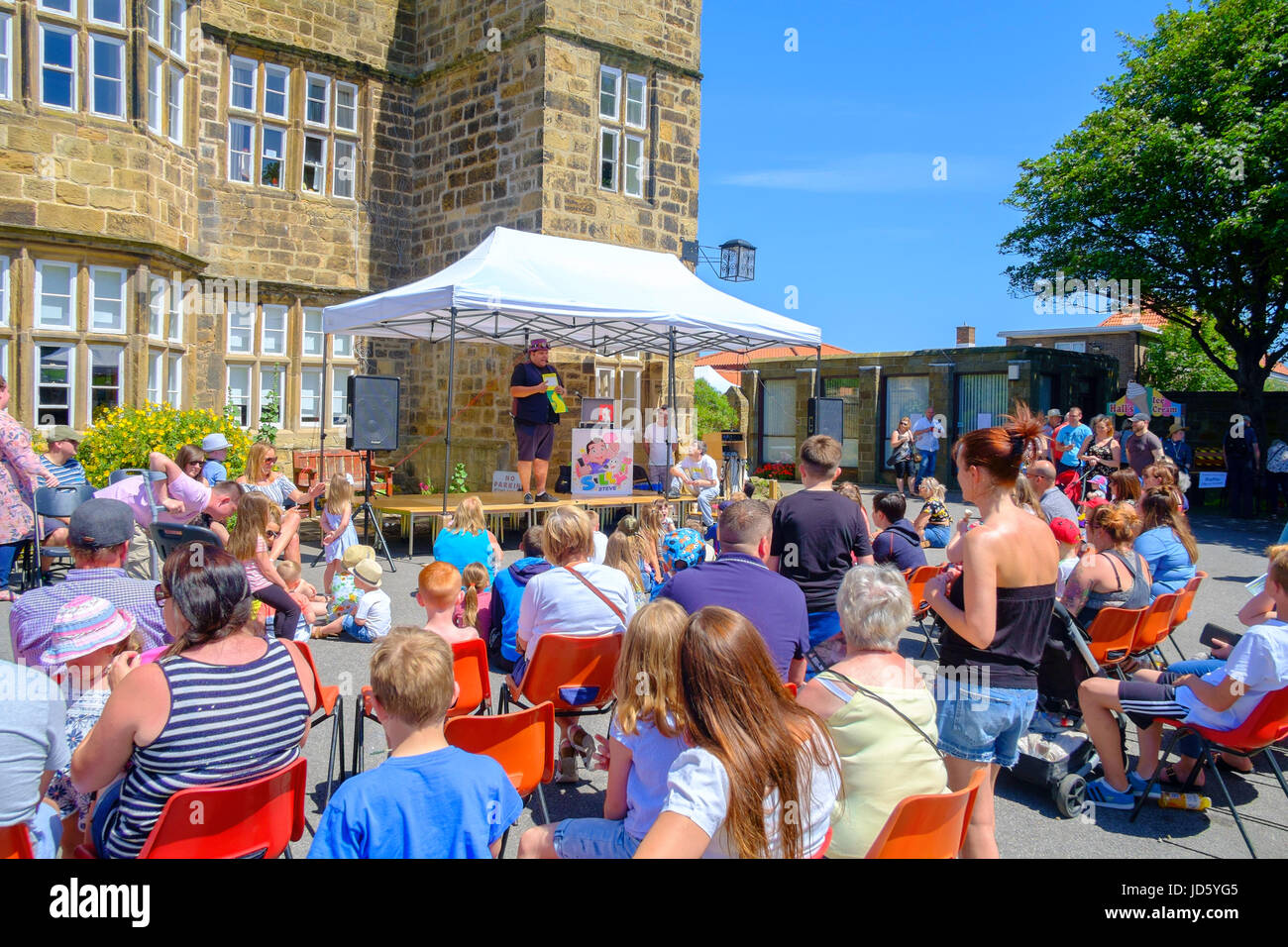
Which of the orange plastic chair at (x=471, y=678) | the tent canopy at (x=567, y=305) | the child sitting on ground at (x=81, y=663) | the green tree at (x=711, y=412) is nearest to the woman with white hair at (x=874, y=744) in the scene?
the orange plastic chair at (x=471, y=678)

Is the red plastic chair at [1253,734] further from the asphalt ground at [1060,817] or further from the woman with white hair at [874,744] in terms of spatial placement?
the woman with white hair at [874,744]

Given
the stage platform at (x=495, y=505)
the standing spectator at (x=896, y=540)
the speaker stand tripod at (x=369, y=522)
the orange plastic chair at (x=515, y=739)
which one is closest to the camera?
the orange plastic chair at (x=515, y=739)

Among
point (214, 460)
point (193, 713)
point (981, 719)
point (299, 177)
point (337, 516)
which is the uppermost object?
point (299, 177)

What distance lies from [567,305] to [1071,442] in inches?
339

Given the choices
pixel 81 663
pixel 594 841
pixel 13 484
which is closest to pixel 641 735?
pixel 594 841

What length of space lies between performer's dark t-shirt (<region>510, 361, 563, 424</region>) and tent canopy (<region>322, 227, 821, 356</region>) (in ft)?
2.11

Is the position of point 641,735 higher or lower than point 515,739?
higher

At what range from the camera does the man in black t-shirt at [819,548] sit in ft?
14.5

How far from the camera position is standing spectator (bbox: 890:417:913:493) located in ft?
58.6

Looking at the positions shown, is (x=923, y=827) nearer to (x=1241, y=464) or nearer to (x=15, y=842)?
(x=15, y=842)

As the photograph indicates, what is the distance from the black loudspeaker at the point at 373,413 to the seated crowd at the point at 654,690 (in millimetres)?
5074

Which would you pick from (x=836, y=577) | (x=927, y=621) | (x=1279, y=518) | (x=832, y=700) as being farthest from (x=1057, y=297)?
(x=832, y=700)

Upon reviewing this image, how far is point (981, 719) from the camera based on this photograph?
3.13 metres

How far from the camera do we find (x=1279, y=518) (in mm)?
15164
